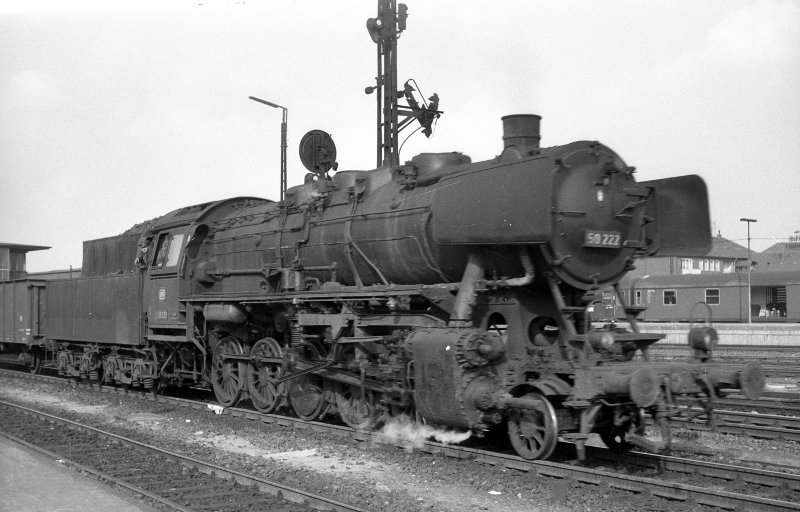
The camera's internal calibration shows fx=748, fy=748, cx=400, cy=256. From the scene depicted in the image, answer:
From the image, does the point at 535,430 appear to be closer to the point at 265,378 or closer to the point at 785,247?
the point at 265,378

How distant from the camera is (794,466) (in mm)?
8266

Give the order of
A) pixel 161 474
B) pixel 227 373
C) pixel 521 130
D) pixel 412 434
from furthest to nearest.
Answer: pixel 227 373 < pixel 412 434 < pixel 521 130 < pixel 161 474

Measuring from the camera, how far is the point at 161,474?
8.27 meters

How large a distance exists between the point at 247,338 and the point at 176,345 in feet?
7.25

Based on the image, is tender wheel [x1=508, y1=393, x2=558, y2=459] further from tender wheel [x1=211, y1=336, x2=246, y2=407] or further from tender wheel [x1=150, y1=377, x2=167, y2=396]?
tender wheel [x1=150, y1=377, x2=167, y2=396]

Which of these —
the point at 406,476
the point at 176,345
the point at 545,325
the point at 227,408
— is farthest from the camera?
the point at 176,345

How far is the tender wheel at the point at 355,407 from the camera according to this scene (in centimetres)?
1040

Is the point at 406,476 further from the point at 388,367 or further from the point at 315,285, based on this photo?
the point at 315,285

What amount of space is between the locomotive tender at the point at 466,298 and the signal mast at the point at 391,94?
3585 mm

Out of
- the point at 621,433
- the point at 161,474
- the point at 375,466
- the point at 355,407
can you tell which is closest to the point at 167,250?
the point at 355,407

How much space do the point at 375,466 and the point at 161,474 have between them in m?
2.37

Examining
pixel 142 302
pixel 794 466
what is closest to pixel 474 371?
pixel 794 466

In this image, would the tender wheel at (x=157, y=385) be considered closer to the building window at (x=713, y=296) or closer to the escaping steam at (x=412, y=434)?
the escaping steam at (x=412, y=434)

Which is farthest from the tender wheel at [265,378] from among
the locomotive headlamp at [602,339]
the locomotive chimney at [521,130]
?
the locomotive headlamp at [602,339]
